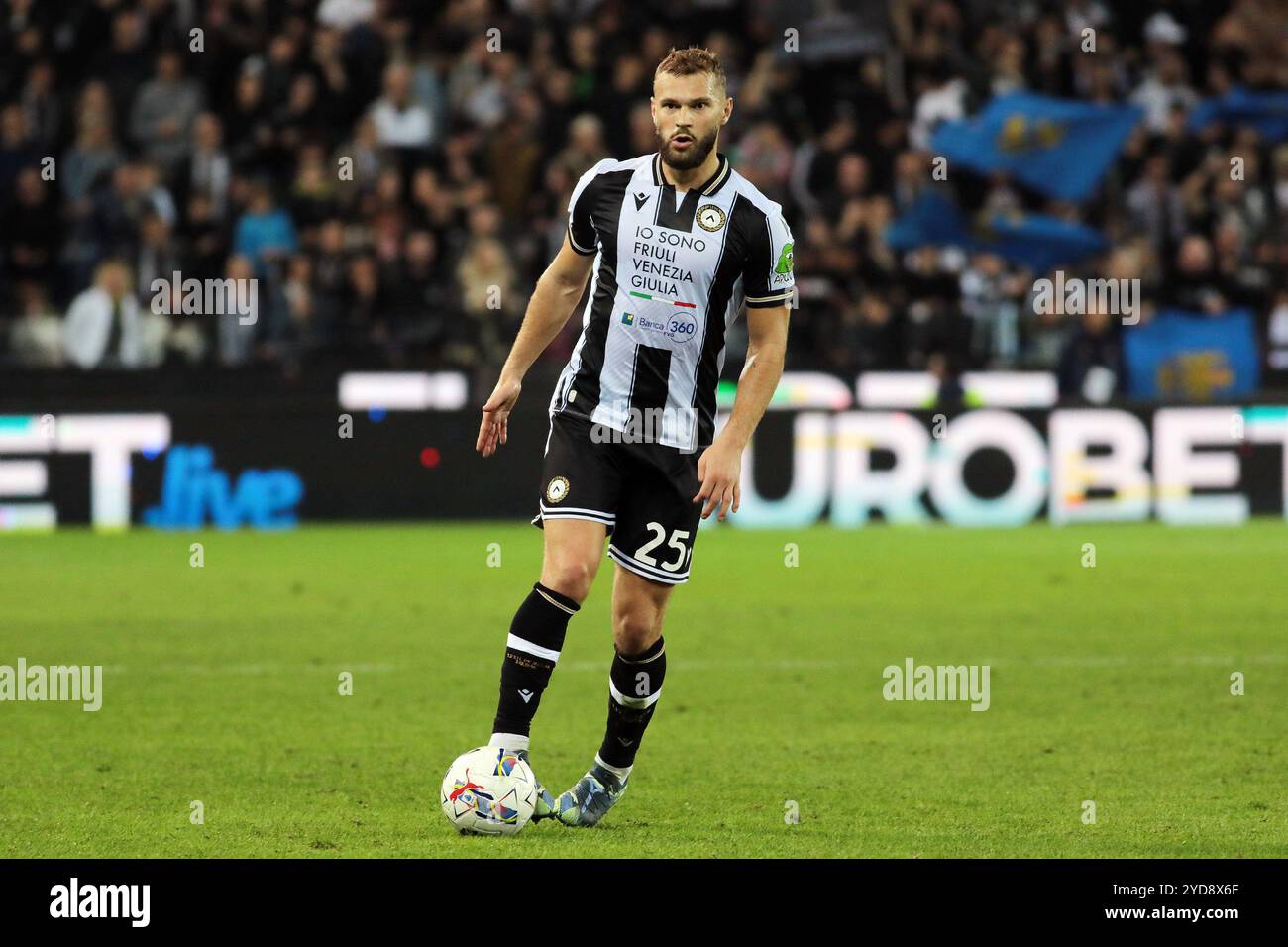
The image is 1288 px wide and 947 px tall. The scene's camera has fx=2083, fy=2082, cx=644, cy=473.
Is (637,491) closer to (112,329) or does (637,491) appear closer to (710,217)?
(710,217)

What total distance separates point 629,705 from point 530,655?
0.52 meters

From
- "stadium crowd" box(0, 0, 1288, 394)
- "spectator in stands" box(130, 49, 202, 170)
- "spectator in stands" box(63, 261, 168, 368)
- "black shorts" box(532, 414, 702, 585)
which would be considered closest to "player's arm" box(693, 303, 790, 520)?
"black shorts" box(532, 414, 702, 585)

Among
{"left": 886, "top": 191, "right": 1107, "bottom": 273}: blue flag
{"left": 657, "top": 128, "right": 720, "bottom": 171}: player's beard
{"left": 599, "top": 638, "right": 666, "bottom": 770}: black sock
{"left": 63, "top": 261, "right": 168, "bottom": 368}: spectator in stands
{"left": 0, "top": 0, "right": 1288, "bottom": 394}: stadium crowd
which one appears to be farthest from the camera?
{"left": 886, "top": 191, "right": 1107, "bottom": 273}: blue flag

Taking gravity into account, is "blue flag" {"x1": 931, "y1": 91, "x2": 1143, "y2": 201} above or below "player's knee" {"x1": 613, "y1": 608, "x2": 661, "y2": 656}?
above

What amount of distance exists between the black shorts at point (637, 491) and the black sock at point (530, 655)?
0.27 m

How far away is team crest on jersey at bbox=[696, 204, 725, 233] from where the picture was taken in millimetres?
6195

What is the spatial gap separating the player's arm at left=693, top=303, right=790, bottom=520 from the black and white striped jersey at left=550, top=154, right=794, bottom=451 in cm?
7

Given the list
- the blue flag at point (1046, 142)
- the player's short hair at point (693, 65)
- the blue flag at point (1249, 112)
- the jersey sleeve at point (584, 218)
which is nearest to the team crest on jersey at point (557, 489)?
the jersey sleeve at point (584, 218)

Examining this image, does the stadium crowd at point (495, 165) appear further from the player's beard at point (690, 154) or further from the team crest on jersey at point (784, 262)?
the player's beard at point (690, 154)

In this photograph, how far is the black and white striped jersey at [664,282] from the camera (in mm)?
6211

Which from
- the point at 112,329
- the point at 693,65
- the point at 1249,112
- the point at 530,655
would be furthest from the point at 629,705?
the point at 1249,112

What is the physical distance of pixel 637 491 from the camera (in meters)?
6.28

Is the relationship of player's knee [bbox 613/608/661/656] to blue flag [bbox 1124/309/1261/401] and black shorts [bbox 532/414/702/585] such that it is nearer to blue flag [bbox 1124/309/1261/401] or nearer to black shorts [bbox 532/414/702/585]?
black shorts [bbox 532/414/702/585]
